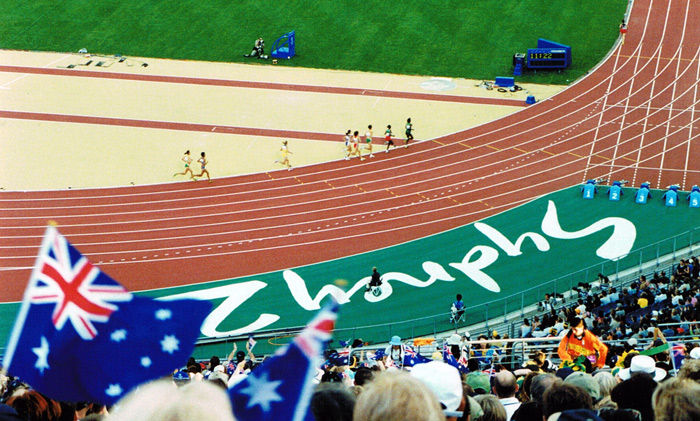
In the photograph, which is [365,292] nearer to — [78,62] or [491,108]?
[491,108]

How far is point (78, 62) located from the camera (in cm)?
4759

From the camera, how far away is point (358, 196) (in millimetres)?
33344

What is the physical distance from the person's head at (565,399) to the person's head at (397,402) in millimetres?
2615

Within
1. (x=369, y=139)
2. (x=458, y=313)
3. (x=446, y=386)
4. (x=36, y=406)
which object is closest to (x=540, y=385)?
(x=446, y=386)

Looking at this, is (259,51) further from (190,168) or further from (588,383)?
(588,383)

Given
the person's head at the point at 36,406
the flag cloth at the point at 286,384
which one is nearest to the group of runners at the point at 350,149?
the person's head at the point at 36,406

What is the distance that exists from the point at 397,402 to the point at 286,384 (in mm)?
679

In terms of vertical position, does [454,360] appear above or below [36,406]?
above

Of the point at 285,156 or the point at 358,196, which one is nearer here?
A: the point at 358,196

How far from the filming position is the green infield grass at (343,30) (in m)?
46.4

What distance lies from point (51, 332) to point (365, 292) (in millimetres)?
19955

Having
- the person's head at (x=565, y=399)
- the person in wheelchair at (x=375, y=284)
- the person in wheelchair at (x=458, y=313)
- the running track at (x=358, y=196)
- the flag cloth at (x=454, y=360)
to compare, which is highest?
the running track at (x=358, y=196)

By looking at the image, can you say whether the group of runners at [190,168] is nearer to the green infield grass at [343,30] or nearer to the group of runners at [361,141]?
the group of runners at [361,141]

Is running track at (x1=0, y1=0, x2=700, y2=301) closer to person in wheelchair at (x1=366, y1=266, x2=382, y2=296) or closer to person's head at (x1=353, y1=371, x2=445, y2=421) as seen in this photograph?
person in wheelchair at (x1=366, y1=266, x2=382, y2=296)
